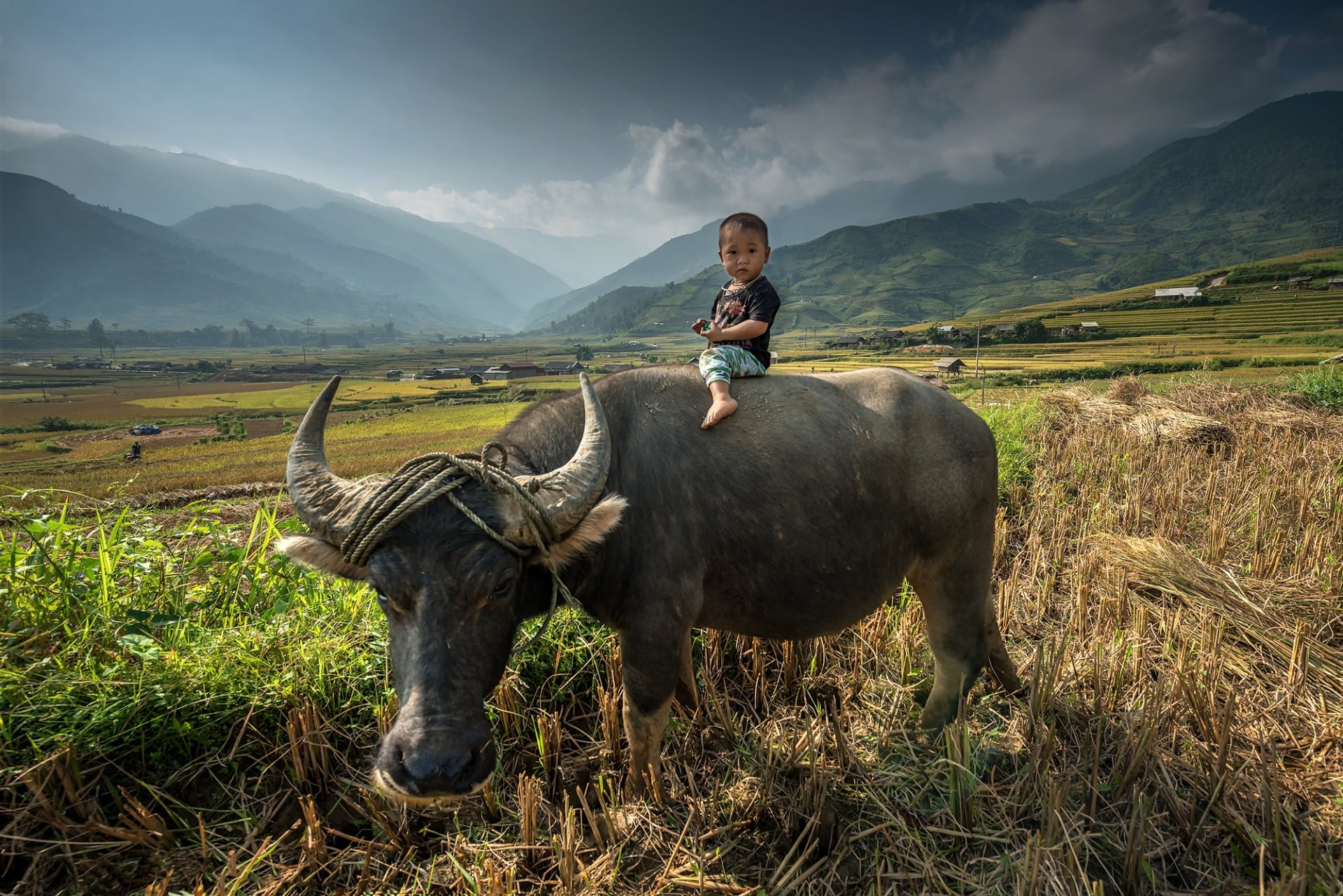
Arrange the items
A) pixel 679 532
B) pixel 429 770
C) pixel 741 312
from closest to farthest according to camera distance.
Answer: pixel 429 770, pixel 679 532, pixel 741 312

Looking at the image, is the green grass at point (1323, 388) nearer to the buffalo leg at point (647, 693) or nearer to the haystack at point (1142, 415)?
the haystack at point (1142, 415)

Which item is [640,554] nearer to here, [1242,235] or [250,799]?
[250,799]

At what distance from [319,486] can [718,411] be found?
1.66m

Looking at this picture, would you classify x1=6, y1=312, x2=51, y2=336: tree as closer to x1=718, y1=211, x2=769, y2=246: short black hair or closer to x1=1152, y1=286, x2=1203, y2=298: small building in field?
x1=718, y1=211, x2=769, y2=246: short black hair

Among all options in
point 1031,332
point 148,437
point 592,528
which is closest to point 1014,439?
point 592,528

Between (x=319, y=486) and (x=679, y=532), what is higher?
(x=319, y=486)

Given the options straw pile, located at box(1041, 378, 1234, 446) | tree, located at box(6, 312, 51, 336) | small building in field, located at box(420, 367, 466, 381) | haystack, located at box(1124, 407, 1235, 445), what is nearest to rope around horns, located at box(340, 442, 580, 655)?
straw pile, located at box(1041, 378, 1234, 446)

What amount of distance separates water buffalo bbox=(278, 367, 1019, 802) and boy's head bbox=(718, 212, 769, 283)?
58 centimetres

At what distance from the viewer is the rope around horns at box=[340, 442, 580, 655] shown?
73.9 inches

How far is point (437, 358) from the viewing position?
97062mm

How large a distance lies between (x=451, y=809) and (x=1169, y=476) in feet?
25.0

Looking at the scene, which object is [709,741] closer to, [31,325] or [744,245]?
[744,245]

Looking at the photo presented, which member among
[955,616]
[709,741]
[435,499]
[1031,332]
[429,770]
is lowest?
[709,741]

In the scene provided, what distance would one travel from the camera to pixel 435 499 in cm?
194
